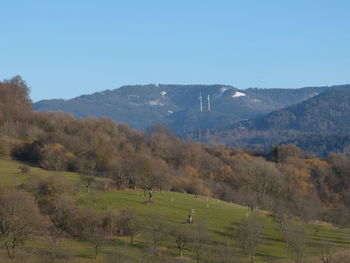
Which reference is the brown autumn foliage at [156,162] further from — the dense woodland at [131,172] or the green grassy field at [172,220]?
the green grassy field at [172,220]

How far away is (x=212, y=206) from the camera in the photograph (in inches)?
2611

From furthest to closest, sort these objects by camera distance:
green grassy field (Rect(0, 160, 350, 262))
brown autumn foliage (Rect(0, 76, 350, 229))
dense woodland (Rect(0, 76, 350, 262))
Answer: brown autumn foliage (Rect(0, 76, 350, 229)) < dense woodland (Rect(0, 76, 350, 262)) < green grassy field (Rect(0, 160, 350, 262))

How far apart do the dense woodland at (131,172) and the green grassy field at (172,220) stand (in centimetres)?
143

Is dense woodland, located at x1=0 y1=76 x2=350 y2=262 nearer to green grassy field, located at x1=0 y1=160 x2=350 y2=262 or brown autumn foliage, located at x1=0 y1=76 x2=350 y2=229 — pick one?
brown autumn foliage, located at x1=0 y1=76 x2=350 y2=229

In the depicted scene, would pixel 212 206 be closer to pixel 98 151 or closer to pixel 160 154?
pixel 98 151

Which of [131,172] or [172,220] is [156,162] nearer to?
[131,172]

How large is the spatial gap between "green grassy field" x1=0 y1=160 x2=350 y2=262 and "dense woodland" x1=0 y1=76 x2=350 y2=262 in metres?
1.43

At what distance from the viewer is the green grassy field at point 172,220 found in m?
46.2

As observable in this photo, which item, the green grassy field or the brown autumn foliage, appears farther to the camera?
the brown autumn foliage

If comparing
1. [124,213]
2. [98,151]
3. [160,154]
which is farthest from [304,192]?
[124,213]

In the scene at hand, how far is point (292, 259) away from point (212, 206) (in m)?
19.6

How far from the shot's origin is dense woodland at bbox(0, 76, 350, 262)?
2007 inches

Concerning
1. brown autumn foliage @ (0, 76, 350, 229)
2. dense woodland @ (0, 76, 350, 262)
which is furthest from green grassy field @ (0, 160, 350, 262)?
brown autumn foliage @ (0, 76, 350, 229)

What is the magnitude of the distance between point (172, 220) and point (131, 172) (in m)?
19.9
